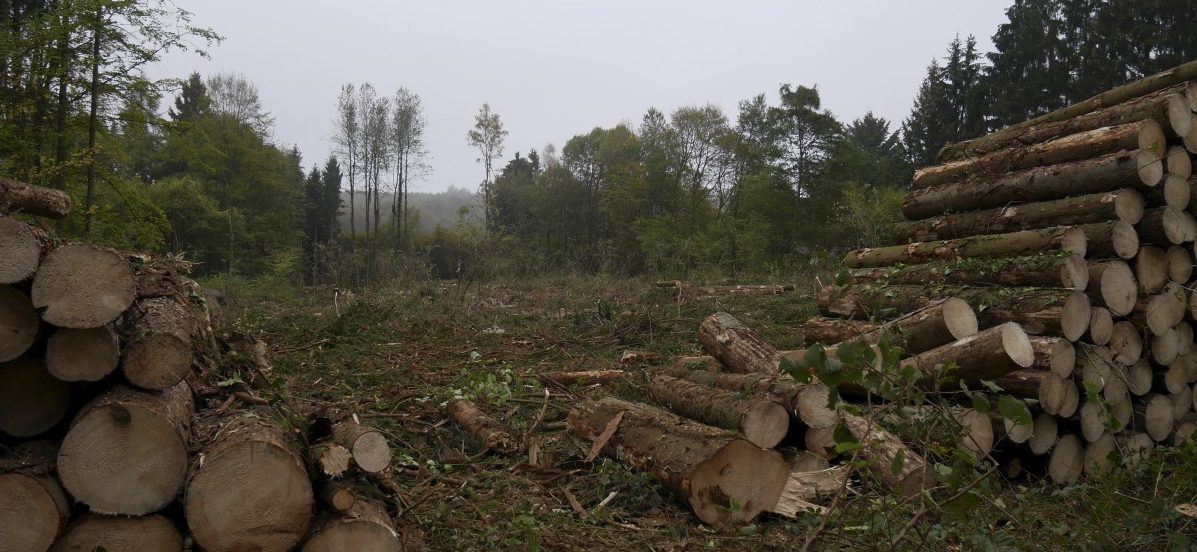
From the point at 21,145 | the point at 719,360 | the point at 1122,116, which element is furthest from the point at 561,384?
the point at 21,145

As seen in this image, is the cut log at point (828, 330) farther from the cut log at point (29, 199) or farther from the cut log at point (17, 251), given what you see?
the cut log at point (29, 199)

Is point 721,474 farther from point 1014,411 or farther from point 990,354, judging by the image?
point 990,354

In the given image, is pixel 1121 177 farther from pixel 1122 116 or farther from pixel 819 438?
pixel 819 438

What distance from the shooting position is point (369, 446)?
3.29 metres

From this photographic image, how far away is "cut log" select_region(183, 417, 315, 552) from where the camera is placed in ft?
9.14

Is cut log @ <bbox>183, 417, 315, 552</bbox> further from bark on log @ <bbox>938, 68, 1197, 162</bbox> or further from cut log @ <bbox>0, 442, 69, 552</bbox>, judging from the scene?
bark on log @ <bbox>938, 68, 1197, 162</bbox>

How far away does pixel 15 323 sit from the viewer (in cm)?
274

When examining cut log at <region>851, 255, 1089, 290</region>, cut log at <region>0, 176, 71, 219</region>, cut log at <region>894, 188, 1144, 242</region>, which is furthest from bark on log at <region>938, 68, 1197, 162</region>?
cut log at <region>0, 176, 71, 219</region>

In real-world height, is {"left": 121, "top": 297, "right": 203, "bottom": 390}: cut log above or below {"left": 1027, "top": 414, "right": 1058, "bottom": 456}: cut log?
above

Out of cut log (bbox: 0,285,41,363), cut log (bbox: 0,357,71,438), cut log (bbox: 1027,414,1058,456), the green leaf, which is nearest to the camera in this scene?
the green leaf

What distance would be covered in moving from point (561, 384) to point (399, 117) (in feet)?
104

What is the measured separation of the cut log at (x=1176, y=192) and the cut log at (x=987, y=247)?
34.0 inches

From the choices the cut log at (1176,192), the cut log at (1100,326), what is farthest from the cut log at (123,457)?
the cut log at (1176,192)

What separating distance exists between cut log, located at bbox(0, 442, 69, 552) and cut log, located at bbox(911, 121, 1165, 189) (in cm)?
704
